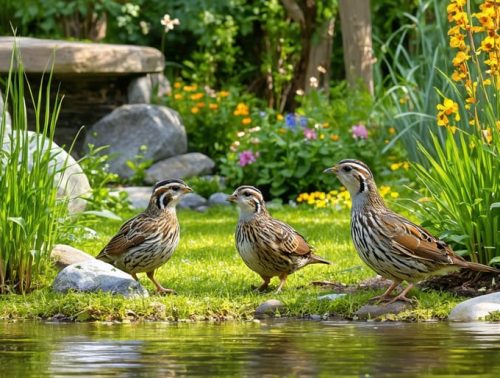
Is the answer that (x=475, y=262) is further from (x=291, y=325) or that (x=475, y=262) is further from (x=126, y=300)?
(x=126, y=300)

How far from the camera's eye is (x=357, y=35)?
20969 mm

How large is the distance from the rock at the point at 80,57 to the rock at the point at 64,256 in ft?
29.5

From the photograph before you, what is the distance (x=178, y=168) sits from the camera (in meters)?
19.2

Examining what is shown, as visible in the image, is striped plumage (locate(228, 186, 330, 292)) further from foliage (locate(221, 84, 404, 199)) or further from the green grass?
foliage (locate(221, 84, 404, 199))

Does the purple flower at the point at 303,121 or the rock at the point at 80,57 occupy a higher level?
the rock at the point at 80,57

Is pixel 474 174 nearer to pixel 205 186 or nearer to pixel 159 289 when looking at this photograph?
pixel 159 289

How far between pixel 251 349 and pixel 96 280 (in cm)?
261

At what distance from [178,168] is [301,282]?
9129mm

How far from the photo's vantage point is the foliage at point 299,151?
17.4 metres

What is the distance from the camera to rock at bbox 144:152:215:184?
19.0 meters

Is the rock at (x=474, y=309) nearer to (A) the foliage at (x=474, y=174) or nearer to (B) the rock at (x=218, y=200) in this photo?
(A) the foliage at (x=474, y=174)

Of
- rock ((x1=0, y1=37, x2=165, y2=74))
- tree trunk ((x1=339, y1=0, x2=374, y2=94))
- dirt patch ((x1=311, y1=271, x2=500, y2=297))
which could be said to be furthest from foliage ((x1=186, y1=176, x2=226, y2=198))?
dirt patch ((x1=311, y1=271, x2=500, y2=297))

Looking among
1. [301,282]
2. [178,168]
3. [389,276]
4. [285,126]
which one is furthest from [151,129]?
[389,276]

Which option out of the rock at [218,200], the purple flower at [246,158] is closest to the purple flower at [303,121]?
the purple flower at [246,158]
